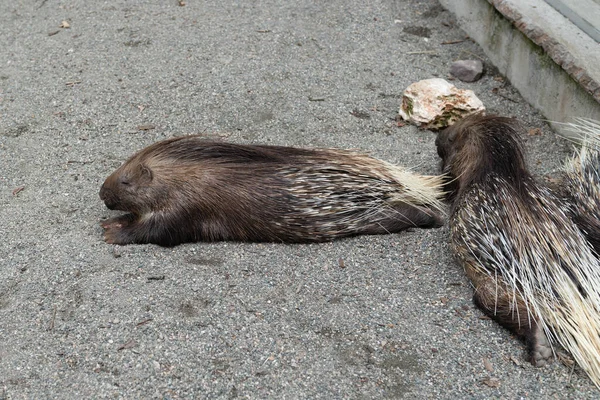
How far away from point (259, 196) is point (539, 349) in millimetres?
1320

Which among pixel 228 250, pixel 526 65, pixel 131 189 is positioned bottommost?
pixel 228 250

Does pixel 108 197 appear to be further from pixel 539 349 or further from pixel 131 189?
pixel 539 349

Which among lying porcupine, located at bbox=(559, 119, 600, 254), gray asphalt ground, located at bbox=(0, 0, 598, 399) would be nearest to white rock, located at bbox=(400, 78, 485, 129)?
gray asphalt ground, located at bbox=(0, 0, 598, 399)

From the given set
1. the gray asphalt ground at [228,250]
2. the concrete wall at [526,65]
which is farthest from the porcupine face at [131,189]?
the concrete wall at [526,65]

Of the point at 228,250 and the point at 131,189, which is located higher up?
the point at 131,189

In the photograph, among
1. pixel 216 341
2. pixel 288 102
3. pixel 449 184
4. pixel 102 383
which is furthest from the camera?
pixel 288 102

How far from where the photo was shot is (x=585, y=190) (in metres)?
2.95

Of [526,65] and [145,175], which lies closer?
[145,175]

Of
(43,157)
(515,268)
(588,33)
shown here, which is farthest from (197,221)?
(588,33)

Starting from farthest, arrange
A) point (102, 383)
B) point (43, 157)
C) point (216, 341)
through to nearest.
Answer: point (43, 157), point (216, 341), point (102, 383)

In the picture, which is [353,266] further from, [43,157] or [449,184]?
[43,157]

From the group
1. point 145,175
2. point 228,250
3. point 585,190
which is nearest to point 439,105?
point 585,190

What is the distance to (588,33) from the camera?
12.6ft

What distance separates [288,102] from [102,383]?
2.24 m
